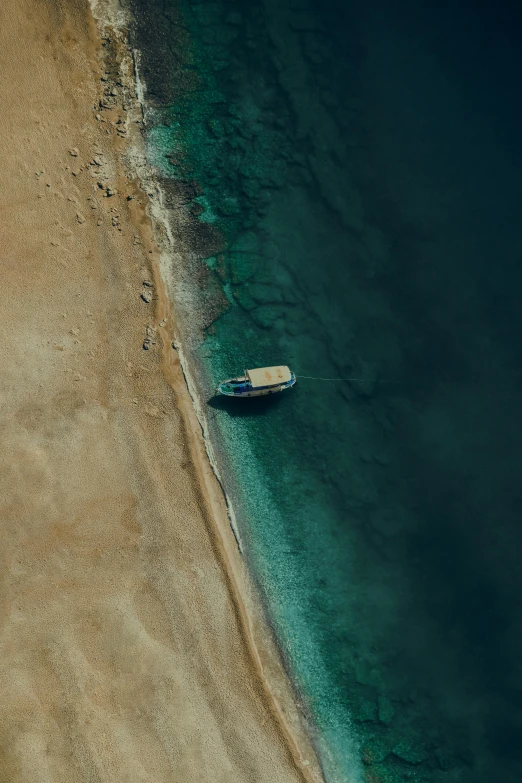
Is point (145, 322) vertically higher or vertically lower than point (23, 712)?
higher

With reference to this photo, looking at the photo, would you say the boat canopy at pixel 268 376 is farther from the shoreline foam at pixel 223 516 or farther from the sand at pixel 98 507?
the sand at pixel 98 507

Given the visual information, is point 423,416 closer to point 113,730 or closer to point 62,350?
point 62,350

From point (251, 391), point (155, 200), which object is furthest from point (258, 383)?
point (155, 200)

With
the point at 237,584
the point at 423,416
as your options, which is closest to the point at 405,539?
the point at 423,416

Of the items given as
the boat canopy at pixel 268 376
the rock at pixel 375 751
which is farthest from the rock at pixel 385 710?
the boat canopy at pixel 268 376

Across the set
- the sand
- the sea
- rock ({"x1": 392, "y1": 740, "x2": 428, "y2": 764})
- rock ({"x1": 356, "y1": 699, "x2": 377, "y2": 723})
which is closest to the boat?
the sea

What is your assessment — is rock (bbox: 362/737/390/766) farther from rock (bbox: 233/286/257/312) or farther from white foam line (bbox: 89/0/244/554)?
rock (bbox: 233/286/257/312)
